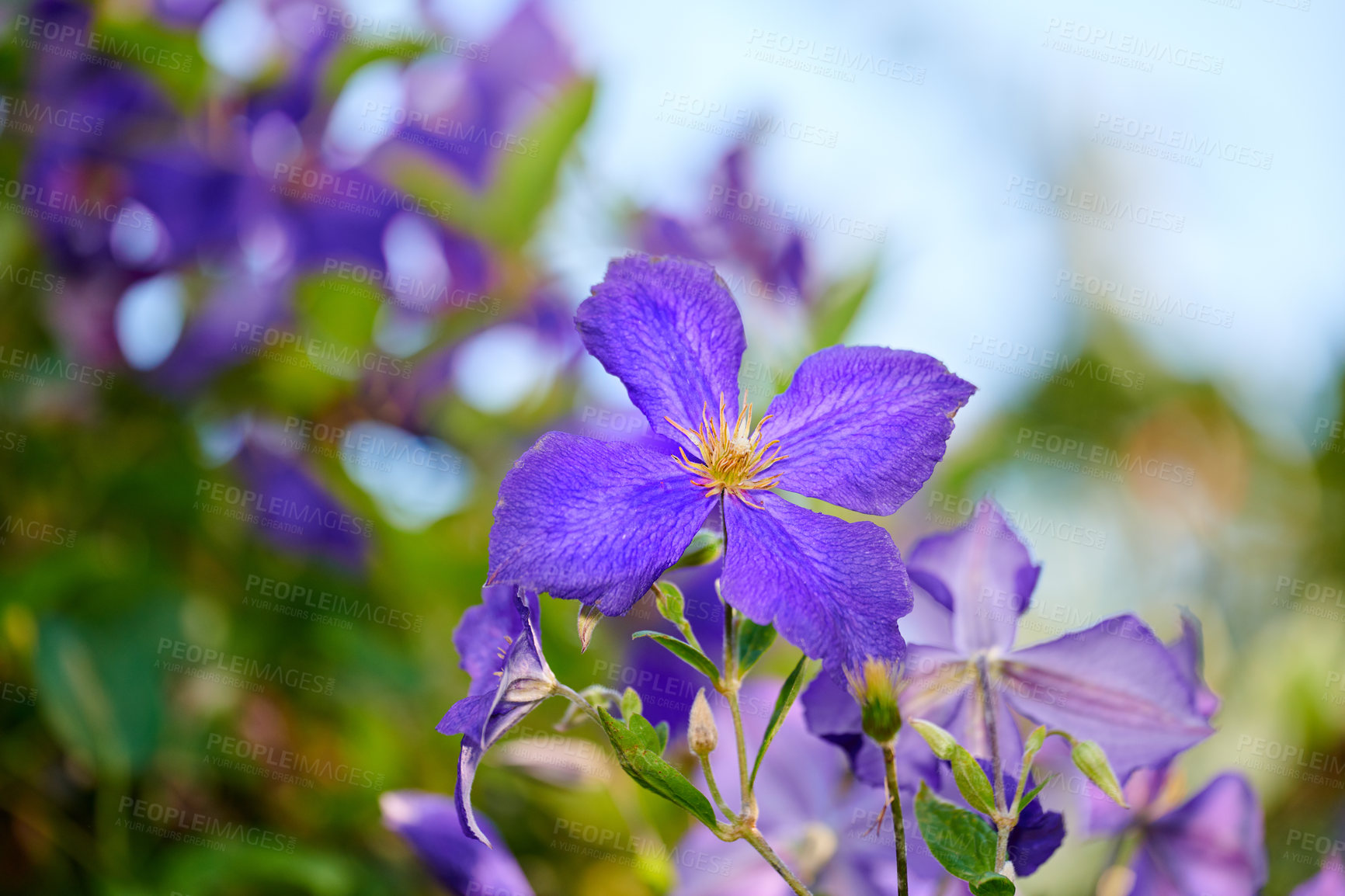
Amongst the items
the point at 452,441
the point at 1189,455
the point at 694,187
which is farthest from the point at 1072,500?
the point at 452,441

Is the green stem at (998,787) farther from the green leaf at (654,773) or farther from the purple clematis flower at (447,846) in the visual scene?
the purple clematis flower at (447,846)

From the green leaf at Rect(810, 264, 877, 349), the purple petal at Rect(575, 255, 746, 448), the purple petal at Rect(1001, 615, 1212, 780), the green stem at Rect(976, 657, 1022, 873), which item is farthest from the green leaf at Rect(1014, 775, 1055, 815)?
the green leaf at Rect(810, 264, 877, 349)

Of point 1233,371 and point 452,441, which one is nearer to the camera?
point 452,441

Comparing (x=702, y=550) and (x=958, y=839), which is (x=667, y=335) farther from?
(x=958, y=839)

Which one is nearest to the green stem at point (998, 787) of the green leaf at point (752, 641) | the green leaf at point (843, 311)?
the green leaf at point (752, 641)

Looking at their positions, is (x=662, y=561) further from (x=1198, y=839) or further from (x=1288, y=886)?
(x=1288, y=886)
